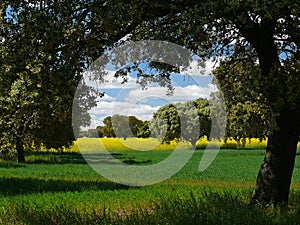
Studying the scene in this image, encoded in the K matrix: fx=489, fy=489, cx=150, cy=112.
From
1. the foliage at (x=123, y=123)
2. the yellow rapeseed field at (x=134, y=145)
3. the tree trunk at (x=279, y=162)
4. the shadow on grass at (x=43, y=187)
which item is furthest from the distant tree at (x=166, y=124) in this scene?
the tree trunk at (x=279, y=162)

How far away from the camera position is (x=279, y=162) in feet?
45.4

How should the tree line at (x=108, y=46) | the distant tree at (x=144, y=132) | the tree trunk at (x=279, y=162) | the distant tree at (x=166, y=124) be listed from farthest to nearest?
the distant tree at (x=166, y=124) → the distant tree at (x=144, y=132) → the tree trunk at (x=279, y=162) → the tree line at (x=108, y=46)

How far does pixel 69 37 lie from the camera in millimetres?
11250

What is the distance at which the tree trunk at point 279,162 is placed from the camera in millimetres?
13773

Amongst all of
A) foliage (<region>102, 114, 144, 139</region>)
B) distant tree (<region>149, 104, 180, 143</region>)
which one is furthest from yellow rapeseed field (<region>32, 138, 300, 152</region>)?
foliage (<region>102, 114, 144, 139</region>)

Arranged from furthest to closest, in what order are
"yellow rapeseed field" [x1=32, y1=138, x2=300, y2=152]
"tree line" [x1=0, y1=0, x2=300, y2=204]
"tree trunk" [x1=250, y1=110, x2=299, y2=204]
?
"yellow rapeseed field" [x1=32, y1=138, x2=300, y2=152] < "tree trunk" [x1=250, y1=110, x2=299, y2=204] < "tree line" [x1=0, y1=0, x2=300, y2=204]

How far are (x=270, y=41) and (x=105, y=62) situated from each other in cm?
473

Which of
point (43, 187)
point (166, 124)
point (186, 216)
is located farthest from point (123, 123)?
point (166, 124)

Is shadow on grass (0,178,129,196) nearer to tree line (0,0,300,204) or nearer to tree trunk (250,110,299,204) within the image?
tree line (0,0,300,204)

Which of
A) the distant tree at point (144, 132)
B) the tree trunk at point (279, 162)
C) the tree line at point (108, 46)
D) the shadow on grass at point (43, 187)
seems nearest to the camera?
the tree line at point (108, 46)

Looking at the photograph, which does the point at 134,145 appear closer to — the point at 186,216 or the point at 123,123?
the point at 123,123

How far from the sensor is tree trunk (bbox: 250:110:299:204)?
13.8m

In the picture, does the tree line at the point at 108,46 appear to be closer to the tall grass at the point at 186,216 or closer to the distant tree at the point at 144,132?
the tall grass at the point at 186,216

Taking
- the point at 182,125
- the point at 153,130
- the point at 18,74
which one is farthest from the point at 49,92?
the point at 153,130
